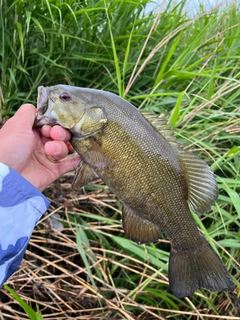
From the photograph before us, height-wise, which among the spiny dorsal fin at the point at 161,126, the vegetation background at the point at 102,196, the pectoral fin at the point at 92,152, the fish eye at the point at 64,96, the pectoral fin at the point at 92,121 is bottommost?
the vegetation background at the point at 102,196

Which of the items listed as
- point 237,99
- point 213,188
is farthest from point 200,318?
point 237,99

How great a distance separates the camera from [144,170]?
1344 millimetres

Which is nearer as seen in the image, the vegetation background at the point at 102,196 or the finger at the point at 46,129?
the finger at the point at 46,129

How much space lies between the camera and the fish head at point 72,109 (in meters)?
1.29

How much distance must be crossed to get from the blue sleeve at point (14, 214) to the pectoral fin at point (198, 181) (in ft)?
1.64

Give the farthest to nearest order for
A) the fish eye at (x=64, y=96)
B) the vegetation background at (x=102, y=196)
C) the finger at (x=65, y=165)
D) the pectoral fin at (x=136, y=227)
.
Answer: the vegetation background at (x=102, y=196), the finger at (x=65, y=165), the pectoral fin at (x=136, y=227), the fish eye at (x=64, y=96)

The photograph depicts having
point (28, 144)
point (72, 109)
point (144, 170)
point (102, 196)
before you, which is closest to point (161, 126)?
point (144, 170)

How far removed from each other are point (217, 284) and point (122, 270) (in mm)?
693

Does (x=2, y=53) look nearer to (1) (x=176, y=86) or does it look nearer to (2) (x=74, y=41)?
(2) (x=74, y=41)

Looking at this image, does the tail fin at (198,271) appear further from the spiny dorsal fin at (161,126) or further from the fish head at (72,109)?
the fish head at (72,109)

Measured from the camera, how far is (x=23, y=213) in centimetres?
133

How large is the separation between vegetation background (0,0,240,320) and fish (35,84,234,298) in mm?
383

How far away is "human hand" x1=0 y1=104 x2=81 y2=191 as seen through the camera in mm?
1380

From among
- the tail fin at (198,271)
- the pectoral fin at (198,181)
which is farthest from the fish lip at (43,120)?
the tail fin at (198,271)
